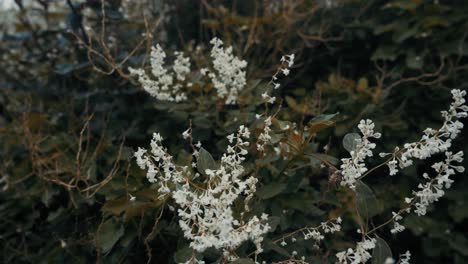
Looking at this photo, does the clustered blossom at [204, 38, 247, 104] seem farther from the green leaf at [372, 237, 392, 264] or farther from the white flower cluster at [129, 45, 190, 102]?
the green leaf at [372, 237, 392, 264]

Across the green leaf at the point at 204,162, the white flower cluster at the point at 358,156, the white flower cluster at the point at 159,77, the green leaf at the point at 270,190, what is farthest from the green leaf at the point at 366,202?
the white flower cluster at the point at 159,77

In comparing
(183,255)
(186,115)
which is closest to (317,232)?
(183,255)

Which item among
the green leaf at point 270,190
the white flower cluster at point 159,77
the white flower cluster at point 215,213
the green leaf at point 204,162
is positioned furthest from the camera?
the white flower cluster at point 159,77

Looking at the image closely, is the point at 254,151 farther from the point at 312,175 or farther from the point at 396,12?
the point at 396,12

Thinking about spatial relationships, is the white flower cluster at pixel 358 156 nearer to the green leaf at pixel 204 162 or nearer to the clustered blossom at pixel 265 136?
the clustered blossom at pixel 265 136

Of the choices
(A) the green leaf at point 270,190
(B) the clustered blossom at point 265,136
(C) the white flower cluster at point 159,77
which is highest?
(B) the clustered blossom at point 265,136

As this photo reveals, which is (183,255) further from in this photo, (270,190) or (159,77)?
(159,77)

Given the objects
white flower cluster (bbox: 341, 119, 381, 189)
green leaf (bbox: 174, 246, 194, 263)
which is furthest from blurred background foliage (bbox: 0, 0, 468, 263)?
white flower cluster (bbox: 341, 119, 381, 189)
